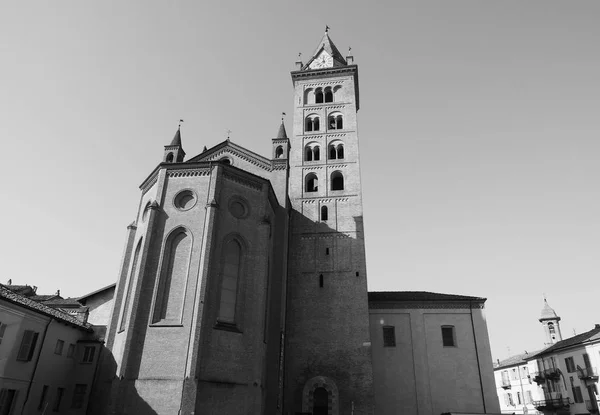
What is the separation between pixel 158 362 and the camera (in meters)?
18.9

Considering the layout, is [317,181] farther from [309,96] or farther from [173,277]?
[173,277]

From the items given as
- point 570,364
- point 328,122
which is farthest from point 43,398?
point 570,364

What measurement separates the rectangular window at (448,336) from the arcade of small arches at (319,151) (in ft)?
48.7

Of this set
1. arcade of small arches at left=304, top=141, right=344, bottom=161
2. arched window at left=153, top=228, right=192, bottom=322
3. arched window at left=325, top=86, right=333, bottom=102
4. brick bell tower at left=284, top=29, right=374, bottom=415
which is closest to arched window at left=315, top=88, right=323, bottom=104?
brick bell tower at left=284, top=29, right=374, bottom=415

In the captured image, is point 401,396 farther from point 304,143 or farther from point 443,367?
point 304,143

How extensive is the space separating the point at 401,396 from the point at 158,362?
16.8 metres

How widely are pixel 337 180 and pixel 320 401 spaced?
15.6m

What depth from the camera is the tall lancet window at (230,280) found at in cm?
2097

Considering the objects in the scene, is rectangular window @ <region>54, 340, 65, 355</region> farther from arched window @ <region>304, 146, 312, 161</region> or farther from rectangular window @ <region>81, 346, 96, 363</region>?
arched window @ <region>304, 146, 312, 161</region>

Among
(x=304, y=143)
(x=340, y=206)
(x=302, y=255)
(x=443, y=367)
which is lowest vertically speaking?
(x=443, y=367)

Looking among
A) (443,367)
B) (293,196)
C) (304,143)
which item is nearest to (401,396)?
(443,367)

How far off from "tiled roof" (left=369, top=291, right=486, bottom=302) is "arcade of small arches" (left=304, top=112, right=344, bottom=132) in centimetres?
1368

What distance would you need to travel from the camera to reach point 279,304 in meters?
24.2

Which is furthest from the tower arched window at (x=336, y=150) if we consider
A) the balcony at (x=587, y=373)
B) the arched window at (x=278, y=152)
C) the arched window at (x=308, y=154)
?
the balcony at (x=587, y=373)
